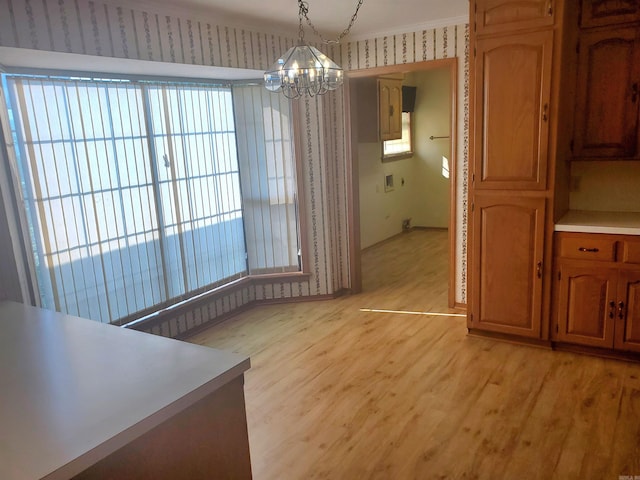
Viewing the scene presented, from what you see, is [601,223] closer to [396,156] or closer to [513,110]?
[513,110]

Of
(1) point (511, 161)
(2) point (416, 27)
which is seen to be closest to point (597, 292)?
(1) point (511, 161)

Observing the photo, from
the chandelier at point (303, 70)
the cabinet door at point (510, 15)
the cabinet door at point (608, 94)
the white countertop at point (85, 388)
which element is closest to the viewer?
the white countertop at point (85, 388)

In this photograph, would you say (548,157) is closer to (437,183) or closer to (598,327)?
(598,327)

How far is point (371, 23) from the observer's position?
4027 millimetres

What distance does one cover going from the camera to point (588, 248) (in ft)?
10.5

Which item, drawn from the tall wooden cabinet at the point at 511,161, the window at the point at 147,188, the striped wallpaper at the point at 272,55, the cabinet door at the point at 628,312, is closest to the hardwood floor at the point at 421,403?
the cabinet door at the point at 628,312

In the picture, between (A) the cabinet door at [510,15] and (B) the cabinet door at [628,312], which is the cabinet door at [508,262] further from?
(A) the cabinet door at [510,15]

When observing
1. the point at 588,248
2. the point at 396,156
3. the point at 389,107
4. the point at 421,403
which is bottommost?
the point at 421,403

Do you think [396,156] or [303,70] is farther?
[396,156]

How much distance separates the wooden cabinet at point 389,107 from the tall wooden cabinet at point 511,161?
2561 mm

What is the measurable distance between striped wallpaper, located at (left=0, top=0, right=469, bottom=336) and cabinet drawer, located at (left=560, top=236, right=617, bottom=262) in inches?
42.0

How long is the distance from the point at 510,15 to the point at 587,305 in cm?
194

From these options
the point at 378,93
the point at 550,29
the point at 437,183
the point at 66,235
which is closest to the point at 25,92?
Result: the point at 66,235

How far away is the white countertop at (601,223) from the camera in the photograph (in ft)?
10.1
